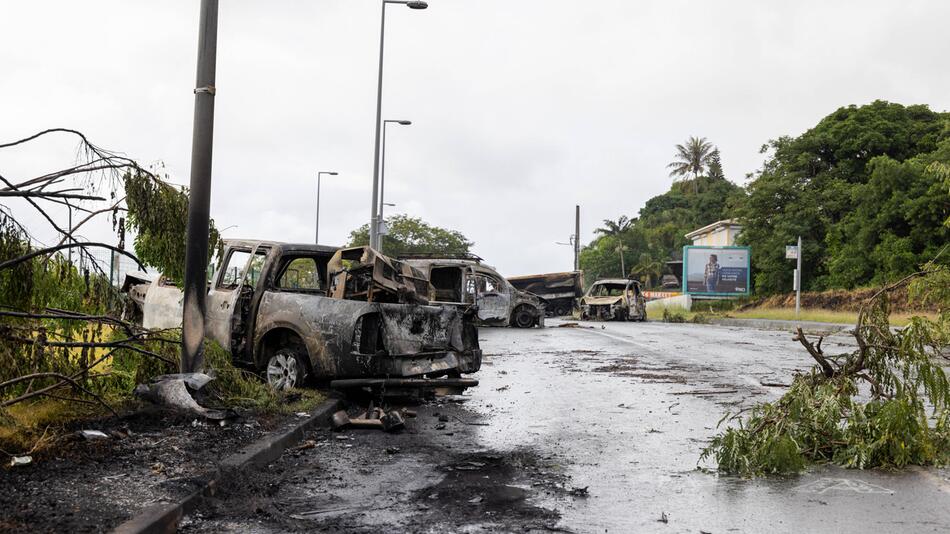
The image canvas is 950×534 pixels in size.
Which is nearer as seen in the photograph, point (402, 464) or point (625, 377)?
point (402, 464)

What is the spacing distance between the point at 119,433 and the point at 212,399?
4.70 feet

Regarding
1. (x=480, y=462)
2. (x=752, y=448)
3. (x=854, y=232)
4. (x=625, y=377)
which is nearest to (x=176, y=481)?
(x=480, y=462)

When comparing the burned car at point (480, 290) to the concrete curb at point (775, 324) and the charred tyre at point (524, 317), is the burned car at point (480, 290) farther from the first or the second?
the concrete curb at point (775, 324)

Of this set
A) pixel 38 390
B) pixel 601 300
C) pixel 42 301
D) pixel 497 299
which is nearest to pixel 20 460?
pixel 38 390

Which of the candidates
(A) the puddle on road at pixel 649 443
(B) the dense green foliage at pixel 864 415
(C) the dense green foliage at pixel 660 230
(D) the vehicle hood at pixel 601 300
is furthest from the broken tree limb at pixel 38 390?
(C) the dense green foliage at pixel 660 230

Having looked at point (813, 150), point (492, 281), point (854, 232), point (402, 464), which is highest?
point (813, 150)

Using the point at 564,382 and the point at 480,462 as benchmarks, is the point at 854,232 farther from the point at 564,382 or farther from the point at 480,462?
the point at 480,462

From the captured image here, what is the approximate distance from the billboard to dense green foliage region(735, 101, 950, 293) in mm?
1307

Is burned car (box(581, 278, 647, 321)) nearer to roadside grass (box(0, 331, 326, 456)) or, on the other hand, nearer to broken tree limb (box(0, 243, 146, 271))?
roadside grass (box(0, 331, 326, 456))

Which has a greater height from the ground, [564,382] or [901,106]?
[901,106]

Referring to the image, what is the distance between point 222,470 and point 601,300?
105ft

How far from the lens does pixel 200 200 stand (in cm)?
735

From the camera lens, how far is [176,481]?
4945 millimetres

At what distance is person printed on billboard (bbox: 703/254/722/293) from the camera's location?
53.5 m
